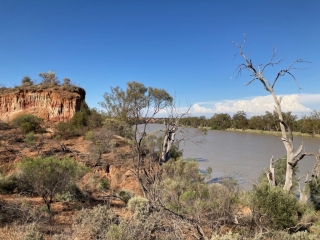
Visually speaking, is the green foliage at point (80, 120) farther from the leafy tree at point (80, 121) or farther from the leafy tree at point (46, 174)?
the leafy tree at point (46, 174)

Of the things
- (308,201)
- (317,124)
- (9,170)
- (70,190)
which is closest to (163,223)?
(70,190)

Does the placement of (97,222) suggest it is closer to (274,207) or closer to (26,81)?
(274,207)

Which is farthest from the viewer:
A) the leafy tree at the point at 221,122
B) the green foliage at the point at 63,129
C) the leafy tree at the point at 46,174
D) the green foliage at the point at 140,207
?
the leafy tree at the point at 221,122

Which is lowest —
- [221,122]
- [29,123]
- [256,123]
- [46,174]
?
[46,174]

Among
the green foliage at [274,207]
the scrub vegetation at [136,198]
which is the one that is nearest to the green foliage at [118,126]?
the scrub vegetation at [136,198]

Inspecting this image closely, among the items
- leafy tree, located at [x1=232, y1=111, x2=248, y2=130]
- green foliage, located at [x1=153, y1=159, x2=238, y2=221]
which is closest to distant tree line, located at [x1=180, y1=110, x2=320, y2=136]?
leafy tree, located at [x1=232, y1=111, x2=248, y2=130]

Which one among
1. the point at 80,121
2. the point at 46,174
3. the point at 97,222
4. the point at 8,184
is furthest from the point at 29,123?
the point at 97,222

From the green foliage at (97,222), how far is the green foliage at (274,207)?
128 inches

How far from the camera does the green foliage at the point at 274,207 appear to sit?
5.49 metres

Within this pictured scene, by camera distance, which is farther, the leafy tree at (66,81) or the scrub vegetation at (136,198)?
the leafy tree at (66,81)

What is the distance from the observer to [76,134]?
854 inches

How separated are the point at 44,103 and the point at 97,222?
84.9 feet

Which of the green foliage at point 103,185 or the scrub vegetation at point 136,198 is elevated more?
the scrub vegetation at point 136,198

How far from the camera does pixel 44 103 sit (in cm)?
2753
